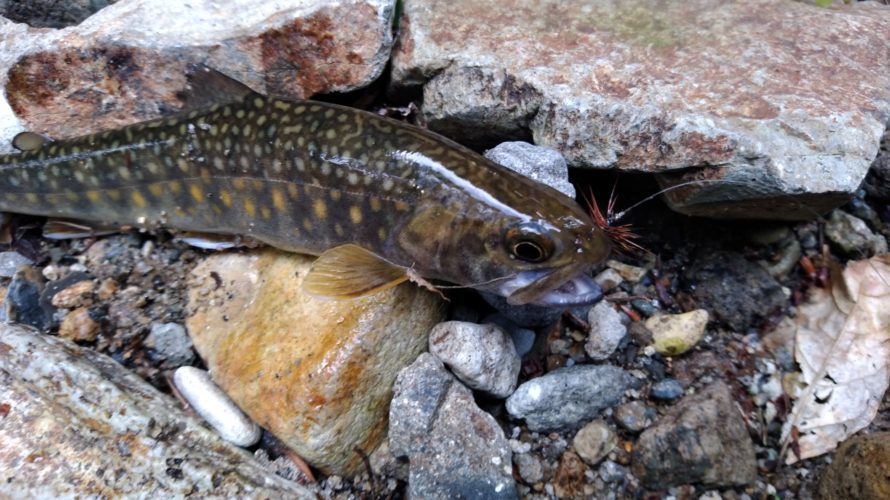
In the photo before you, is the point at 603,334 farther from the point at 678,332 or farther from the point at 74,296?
the point at 74,296

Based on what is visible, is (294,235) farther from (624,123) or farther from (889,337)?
(889,337)

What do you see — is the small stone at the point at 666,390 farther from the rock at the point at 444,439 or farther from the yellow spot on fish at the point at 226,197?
the yellow spot on fish at the point at 226,197

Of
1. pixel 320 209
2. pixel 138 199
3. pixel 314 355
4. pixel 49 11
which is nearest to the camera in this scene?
pixel 314 355

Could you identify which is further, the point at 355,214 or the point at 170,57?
the point at 170,57

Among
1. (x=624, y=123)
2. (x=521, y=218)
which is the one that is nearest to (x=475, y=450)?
(x=521, y=218)

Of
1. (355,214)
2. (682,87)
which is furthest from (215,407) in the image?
(682,87)

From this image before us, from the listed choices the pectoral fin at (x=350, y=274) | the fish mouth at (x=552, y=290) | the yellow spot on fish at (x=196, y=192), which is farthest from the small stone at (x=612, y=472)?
the yellow spot on fish at (x=196, y=192)

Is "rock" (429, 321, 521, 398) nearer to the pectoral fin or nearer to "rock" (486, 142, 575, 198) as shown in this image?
the pectoral fin

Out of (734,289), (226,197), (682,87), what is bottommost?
(734,289)
